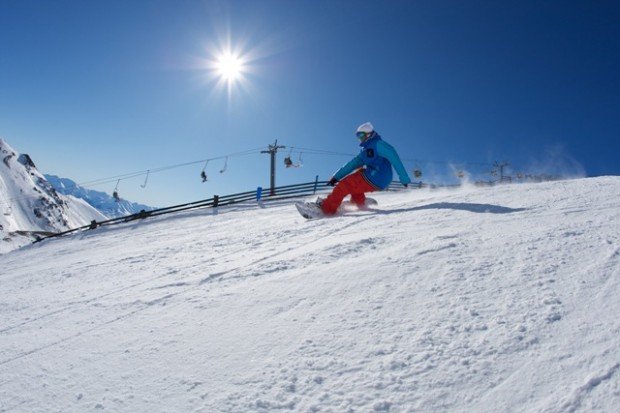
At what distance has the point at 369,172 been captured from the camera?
7.82m

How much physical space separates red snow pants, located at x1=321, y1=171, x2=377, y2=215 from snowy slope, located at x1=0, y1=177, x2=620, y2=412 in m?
3.22

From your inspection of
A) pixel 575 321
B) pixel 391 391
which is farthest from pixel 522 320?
pixel 391 391

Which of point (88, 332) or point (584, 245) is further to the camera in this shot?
point (584, 245)

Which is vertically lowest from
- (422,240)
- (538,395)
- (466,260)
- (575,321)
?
(538,395)

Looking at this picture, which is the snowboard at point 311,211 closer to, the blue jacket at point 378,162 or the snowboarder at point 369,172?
the snowboarder at point 369,172

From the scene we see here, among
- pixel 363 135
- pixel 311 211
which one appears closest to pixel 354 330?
pixel 311 211

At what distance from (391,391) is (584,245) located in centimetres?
265

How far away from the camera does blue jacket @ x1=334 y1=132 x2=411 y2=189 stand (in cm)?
781

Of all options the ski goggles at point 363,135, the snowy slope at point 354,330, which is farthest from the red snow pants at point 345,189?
the snowy slope at point 354,330

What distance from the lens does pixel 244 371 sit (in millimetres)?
2182

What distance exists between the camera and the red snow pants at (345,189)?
776 centimetres

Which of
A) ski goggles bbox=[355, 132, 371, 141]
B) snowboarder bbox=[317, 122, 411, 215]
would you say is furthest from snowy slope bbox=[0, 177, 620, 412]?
ski goggles bbox=[355, 132, 371, 141]

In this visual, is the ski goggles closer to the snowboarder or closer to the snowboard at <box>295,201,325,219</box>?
the snowboarder

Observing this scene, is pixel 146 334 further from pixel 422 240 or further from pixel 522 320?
pixel 422 240
